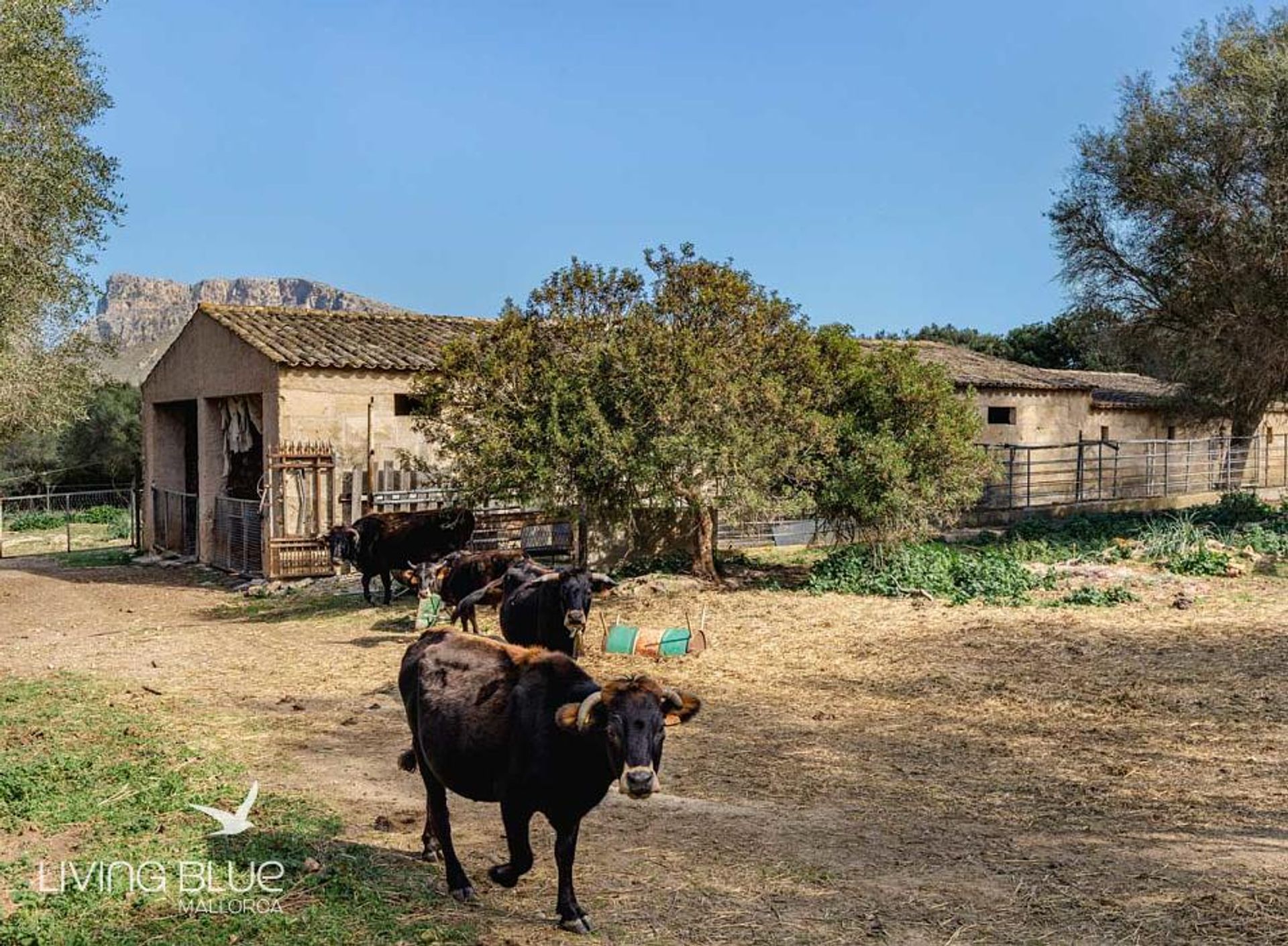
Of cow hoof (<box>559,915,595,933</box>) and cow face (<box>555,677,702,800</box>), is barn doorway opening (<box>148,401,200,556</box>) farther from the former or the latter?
cow face (<box>555,677,702,800</box>)

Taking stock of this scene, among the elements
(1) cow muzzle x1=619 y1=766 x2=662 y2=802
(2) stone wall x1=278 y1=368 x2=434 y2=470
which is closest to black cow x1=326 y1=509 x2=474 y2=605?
(2) stone wall x1=278 y1=368 x2=434 y2=470

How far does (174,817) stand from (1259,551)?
18.3m

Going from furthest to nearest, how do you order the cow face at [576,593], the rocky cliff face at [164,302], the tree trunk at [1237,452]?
1. the rocky cliff face at [164,302]
2. the tree trunk at [1237,452]
3. the cow face at [576,593]

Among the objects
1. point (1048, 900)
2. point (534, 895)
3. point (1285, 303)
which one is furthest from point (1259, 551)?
point (534, 895)

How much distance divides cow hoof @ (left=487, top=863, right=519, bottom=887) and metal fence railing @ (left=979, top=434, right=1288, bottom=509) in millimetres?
21803

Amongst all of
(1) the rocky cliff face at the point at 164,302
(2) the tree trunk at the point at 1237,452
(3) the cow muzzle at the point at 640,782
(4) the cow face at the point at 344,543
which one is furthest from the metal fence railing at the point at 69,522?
(1) the rocky cliff face at the point at 164,302

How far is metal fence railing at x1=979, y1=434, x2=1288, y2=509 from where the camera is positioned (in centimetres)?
2656

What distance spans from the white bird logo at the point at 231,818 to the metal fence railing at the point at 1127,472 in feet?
70.7

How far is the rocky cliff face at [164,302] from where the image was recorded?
98137 millimetres

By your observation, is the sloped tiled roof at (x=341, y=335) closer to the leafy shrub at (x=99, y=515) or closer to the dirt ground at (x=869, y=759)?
the dirt ground at (x=869, y=759)

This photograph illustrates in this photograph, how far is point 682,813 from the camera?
6.87 metres

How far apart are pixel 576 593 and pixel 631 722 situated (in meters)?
5.43

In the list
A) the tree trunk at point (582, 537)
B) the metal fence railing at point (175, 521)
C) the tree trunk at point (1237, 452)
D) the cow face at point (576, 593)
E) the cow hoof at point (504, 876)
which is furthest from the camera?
the tree trunk at point (1237, 452)

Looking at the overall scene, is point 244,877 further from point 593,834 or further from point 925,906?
point 925,906
